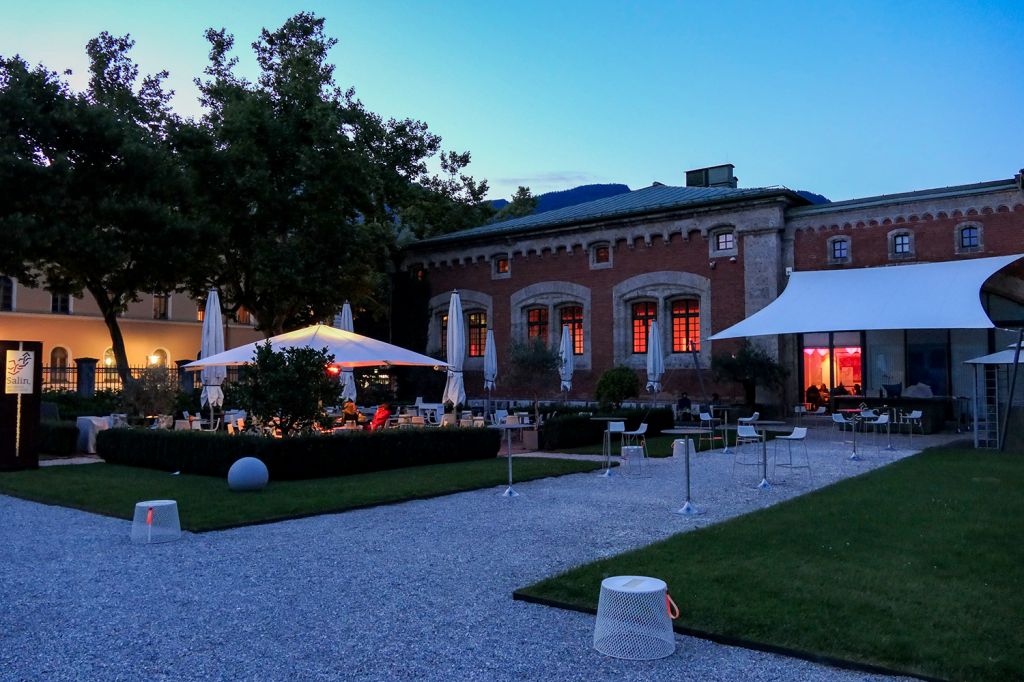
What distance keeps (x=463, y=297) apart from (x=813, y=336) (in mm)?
12703

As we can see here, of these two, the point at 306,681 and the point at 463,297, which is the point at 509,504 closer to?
the point at 306,681

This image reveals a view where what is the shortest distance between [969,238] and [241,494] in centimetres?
1853

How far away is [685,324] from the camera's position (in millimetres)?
24703

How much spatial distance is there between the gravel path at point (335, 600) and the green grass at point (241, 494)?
1.43 ft

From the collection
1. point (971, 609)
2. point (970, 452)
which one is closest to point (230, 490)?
point (971, 609)

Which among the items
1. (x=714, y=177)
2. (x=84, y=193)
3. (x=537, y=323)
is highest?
(x=714, y=177)

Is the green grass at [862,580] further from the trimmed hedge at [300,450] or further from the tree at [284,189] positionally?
the tree at [284,189]

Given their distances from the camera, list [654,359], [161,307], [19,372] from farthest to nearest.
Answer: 1. [161,307]
2. [654,359]
3. [19,372]

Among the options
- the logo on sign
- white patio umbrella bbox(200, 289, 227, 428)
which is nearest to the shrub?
white patio umbrella bbox(200, 289, 227, 428)

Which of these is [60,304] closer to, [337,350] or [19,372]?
[19,372]

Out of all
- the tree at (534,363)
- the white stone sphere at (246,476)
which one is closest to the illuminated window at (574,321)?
the tree at (534,363)

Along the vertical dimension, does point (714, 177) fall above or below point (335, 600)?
above

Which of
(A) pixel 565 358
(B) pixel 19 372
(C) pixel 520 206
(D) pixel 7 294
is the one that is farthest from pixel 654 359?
(D) pixel 7 294

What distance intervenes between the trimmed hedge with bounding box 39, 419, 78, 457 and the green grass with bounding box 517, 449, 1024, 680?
1333 cm
